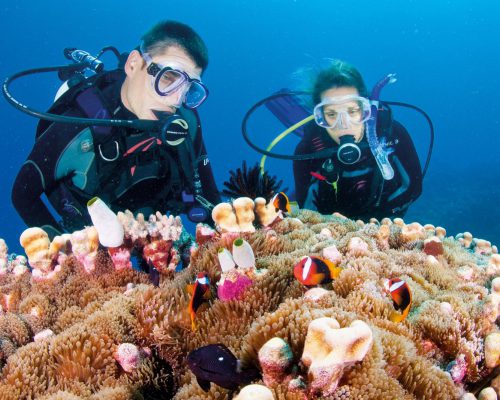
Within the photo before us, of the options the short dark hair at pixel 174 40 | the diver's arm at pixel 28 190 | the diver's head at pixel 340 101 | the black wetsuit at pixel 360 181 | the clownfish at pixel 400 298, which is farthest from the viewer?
the black wetsuit at pixel 360 181

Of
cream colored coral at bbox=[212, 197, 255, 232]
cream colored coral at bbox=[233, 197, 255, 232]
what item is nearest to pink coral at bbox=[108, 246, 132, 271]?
cream colored coral at bbox=[212, 197, 255, 232]

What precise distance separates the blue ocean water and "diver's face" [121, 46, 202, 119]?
54172 mm

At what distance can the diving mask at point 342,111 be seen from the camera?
18.2 ft

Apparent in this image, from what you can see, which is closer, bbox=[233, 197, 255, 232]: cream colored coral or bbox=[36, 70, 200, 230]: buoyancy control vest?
bbox=[233, 197, 255, 232]: cream colored coral

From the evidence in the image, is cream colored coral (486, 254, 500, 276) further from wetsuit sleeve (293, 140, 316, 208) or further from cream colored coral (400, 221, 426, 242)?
wetsuit sleeve (293, 140, 316, 208)

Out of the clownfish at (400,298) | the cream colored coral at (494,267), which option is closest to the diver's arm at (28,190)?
the clownfish at (400,298)

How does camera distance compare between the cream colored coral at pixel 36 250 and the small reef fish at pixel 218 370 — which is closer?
the small reef fish at pixel 218 370

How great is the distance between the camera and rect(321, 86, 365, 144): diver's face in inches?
224

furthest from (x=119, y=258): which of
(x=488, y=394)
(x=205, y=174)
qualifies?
(x=205, y=174)

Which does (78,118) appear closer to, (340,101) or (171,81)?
(171,81)

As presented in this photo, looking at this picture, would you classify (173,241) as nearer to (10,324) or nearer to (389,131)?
(10,324)

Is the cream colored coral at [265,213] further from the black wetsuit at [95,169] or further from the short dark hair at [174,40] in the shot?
the short dark hair at [174,40]

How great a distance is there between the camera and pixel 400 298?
1769mm

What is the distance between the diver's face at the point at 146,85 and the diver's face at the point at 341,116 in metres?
2.43
